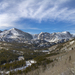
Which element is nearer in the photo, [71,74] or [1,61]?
[71,74]

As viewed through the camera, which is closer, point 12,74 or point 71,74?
point 71,74

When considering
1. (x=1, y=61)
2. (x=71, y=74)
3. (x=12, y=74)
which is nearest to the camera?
(x=71, y=74)

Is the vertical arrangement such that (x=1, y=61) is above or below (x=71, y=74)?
below

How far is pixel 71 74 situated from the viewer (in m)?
20.0

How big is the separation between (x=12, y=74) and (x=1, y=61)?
5166cm

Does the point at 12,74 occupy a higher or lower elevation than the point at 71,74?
lower

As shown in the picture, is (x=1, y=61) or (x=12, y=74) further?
(x=1, y=61)

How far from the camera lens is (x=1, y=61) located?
3716 inches

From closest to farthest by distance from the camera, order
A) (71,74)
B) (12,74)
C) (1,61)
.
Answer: (71,74)
(12,74)
(1,61)

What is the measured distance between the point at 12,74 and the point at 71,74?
127 ft

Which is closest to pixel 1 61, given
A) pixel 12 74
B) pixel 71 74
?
pixel 12 74

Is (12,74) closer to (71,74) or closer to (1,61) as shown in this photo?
(71,74)

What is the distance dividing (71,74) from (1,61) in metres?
89.4
